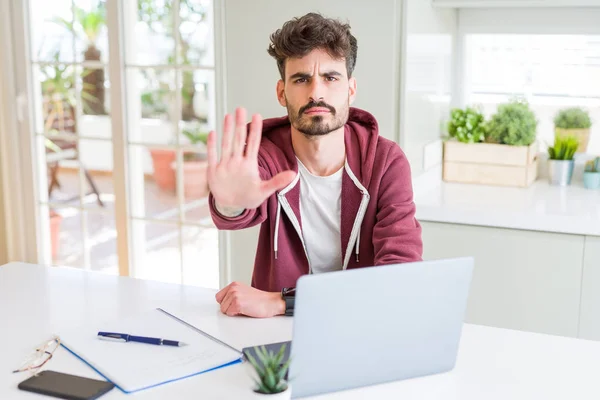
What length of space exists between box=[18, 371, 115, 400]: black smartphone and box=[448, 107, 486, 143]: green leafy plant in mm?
2233

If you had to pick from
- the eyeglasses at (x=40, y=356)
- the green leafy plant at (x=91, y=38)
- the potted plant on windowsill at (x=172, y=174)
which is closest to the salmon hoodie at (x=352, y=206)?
the eyeglasses at (x=40, y=356)

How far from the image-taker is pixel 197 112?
9.58 m

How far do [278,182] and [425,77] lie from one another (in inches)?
66.2

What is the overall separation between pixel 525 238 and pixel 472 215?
0.65 ft

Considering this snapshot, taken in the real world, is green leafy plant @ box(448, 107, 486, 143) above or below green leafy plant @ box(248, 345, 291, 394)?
above

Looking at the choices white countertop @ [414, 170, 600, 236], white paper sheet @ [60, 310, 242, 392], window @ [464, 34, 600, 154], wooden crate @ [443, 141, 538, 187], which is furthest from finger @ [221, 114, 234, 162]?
window @ [464, 34, 600, 154]

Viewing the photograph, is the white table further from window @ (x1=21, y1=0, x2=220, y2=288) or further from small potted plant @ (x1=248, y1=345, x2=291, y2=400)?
window @ (x1=21, y1=0, x2=220, y2=288)

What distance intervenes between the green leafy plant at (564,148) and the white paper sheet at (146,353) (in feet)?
6.96

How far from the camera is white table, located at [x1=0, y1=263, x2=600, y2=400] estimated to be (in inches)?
54.6

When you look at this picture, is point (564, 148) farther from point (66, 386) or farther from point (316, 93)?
point (66, 386)

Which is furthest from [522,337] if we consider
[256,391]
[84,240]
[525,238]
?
[84,240]

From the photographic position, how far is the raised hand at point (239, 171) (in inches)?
62.0

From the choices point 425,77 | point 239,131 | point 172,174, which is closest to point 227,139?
point 239,131

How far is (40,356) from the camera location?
1.51 meters
